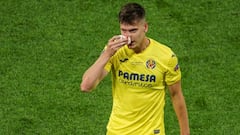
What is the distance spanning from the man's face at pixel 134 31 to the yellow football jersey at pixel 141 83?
216 millimetres

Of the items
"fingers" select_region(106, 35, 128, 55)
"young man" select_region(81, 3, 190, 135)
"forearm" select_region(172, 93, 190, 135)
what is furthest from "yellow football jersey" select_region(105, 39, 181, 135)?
"fingers" select_region(106, 35, 128, 55)

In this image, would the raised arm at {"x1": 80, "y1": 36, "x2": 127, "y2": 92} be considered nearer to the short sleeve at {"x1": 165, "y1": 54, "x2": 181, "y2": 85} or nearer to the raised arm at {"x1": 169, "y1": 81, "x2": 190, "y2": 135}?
the short sleeve at {"x1": 165, "y1": 54, "x2": 181, "y2": 85}

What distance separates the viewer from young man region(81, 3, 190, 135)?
5379 mm

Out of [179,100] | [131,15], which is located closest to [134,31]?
[131,15]

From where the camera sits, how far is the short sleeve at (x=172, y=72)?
542 cm

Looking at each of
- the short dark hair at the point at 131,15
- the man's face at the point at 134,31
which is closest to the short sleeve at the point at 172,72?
the man's face at the point at 134,31

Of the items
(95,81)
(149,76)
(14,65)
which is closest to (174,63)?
(149,76)

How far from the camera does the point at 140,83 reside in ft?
17.7

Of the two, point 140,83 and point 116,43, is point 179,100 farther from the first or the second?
point 116,43

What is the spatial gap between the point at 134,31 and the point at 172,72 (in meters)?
0.57

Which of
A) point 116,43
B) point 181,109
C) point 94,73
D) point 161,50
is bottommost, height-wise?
point 181,109

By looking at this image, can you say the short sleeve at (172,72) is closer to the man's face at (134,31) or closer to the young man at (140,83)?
the young man at (140,83)

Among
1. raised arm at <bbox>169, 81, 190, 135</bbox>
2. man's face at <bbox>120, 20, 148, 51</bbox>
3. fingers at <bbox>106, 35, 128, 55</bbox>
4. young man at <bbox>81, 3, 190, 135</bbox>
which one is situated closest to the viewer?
fingers at <bbox>106, 35, 128, 55</bbox>

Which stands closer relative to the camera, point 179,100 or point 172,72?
point 172,72
